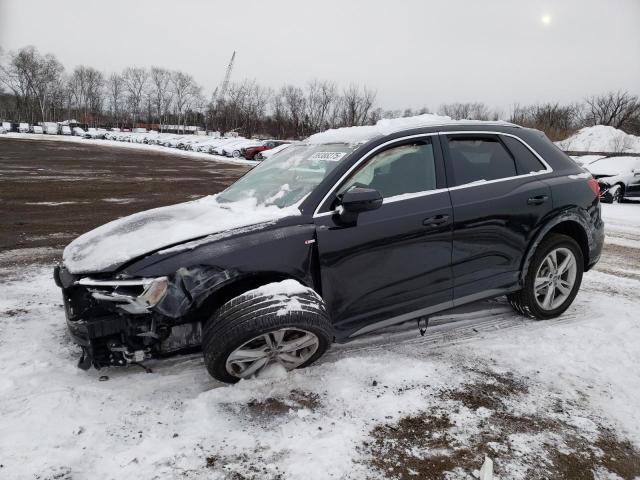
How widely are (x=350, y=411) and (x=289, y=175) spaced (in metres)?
1.86

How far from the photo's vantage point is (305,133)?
7756cm

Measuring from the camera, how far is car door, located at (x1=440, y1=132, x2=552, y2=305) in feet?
11.8

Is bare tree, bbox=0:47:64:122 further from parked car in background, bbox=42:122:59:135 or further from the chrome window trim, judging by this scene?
the chrome window trim

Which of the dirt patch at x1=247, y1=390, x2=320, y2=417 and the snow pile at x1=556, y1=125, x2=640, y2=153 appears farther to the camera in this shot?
the snow pile at x1=556, y1=125, x2=640, y2=153

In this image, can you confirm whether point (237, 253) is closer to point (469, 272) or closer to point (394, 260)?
point (394, 260)

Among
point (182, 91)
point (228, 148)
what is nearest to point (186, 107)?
point (182, 91)

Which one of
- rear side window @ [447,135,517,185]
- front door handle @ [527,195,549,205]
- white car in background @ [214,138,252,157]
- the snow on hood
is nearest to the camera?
the snow on hood

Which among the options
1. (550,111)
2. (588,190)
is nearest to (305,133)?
Answer: (550,111)

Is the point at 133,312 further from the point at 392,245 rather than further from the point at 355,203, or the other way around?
the point at 392,245

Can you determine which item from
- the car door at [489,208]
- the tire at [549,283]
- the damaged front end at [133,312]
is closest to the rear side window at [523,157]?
the car door at [489,208]

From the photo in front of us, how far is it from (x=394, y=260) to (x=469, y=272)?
0.76 metres

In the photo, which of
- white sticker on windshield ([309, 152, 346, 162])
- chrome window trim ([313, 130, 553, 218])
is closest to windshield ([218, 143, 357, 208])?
white sticker on windshield ([309, 152, 346, 162])

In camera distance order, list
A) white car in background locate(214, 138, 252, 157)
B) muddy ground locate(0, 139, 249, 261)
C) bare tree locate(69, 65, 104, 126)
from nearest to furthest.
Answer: muddy ground locate(0, 139, 249, 261) → white car in background locate(214, 138, 252, 157) → bare tree locate(69, 65, 104, 126)

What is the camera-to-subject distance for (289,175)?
146 inches
